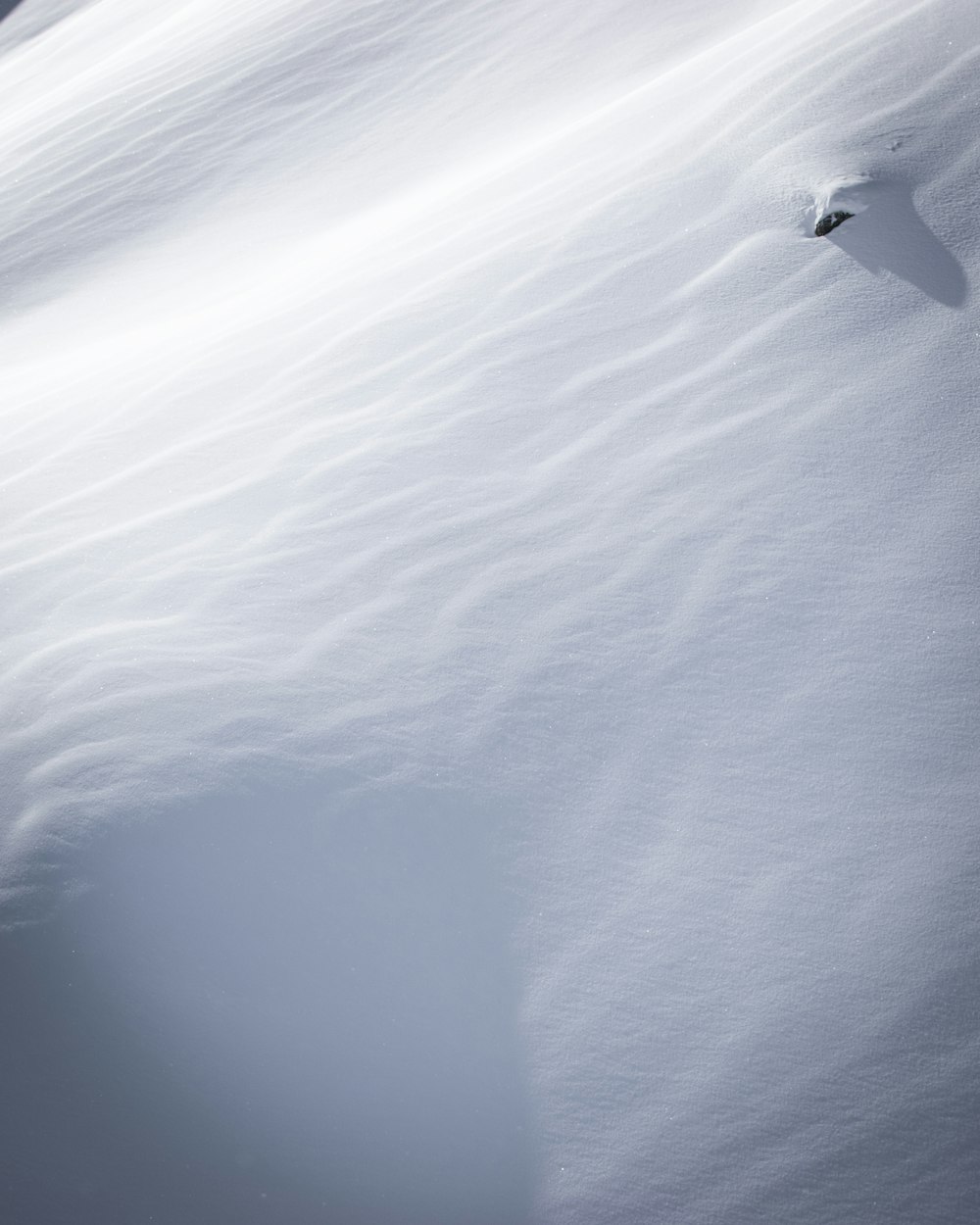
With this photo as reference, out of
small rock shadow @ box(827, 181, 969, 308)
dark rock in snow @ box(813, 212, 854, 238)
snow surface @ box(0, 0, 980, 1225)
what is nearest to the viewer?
snow surface @ box(0, 0, 980, 1225)

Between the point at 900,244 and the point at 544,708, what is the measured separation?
6.09ft

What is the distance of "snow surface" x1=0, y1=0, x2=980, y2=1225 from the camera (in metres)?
1.78

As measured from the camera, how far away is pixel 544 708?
7.29ft

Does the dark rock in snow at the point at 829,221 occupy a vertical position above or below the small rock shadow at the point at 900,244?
above

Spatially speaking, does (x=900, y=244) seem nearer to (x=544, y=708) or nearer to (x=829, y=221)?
(x=829, y=221)

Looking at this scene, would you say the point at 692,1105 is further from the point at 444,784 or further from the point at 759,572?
the point at 759,572

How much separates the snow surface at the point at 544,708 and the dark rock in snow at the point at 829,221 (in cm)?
Answer: 7

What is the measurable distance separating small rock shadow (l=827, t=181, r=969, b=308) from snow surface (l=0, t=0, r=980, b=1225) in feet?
0.06

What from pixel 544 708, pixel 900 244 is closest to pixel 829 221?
pixel 900 244

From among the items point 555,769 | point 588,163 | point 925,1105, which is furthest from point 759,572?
point 588,163

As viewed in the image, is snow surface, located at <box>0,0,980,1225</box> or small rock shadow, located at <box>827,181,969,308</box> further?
small rock shadow, located at <box>827,181,969,308</box>

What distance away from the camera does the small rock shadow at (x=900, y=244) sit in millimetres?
2771

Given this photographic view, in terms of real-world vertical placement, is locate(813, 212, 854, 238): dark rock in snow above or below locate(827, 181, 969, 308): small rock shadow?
above

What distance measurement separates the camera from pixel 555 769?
2.13 meters
